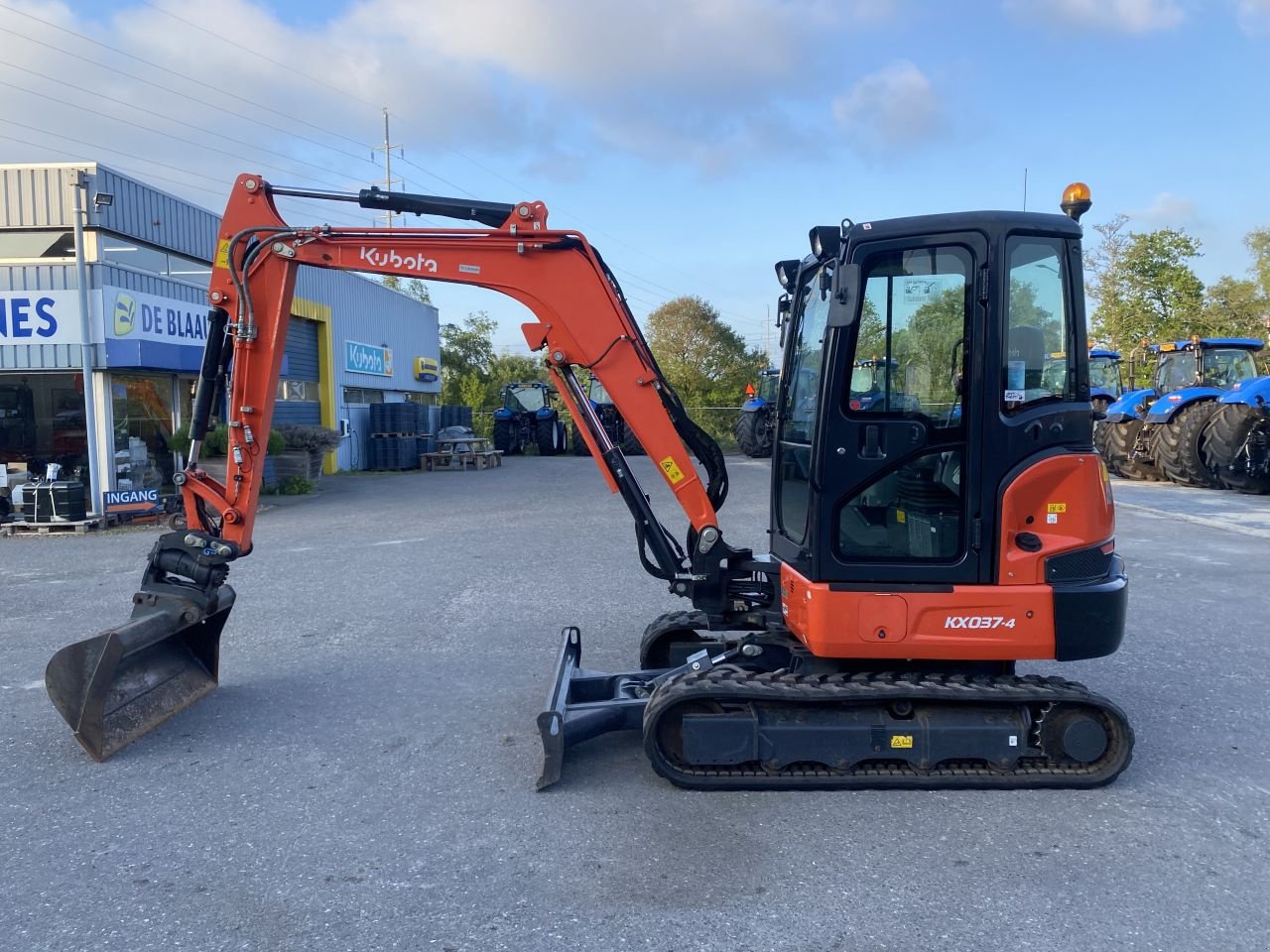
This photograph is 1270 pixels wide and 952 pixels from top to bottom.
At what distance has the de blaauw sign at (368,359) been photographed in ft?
83.5

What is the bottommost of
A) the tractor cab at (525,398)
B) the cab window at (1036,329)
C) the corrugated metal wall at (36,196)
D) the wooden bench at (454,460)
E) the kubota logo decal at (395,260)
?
the wooden bench at (454,460)

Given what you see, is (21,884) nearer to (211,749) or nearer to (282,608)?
(211,749)

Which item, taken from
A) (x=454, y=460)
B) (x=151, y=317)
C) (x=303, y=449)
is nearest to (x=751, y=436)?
(x=454, y=460)

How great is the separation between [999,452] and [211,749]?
168 inches

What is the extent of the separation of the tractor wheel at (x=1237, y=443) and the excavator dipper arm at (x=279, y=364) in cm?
1413

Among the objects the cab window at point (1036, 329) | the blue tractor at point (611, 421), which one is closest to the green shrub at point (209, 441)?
the blue tractor at point (611, 421)

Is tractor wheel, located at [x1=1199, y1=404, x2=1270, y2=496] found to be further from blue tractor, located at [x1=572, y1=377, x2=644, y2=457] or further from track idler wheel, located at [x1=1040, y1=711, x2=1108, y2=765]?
track idler wheel, located at [x1=1040, y1=711, x2=1108, y2=765]

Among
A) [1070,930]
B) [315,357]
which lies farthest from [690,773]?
[315,357]

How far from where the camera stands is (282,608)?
27.7ft

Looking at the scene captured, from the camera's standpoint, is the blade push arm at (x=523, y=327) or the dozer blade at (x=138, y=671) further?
the blade push arm at (x=523, y=327)

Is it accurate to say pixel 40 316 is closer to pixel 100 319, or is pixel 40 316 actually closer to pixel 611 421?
pixel 100 319

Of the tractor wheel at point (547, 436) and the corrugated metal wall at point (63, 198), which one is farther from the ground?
the corrugated metal wall at point (63, 198)

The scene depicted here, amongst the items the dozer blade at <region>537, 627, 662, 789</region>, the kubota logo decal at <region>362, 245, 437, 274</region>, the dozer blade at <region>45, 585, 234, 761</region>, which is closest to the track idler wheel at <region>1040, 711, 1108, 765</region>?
the dozer blade at <region>537, 627, 662, 789</region>

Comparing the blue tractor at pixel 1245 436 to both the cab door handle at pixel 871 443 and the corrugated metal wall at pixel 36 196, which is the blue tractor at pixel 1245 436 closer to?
the cab door handle at pixel 871 443
